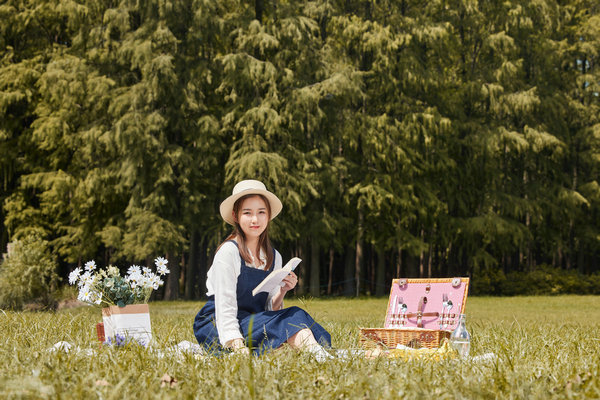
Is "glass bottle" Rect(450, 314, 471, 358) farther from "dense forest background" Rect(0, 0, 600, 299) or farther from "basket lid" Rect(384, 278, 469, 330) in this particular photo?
"dense forest background" Rect(0, 0, 600, 299)

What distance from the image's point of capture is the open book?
4694 mm

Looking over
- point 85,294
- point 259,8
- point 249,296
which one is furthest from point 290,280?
point 259,8

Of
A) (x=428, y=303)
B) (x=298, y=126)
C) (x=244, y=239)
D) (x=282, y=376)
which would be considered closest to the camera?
(x=282, y=376)

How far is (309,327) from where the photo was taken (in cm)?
460

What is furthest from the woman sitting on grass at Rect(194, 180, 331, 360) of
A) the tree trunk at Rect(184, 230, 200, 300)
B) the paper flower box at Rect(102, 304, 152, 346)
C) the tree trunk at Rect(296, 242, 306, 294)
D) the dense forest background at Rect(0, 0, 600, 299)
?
the tree trunk at Rect(296, 242, 306, 294)

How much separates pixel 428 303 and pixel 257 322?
6.11 feet

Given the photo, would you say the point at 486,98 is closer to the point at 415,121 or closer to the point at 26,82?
the point at 415,121

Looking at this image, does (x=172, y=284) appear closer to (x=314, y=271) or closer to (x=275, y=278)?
(x=314, y=271)

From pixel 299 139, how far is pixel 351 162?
1.76 metres

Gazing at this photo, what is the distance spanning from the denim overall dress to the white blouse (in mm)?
85

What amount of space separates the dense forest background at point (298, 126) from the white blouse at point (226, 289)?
41.4 feet

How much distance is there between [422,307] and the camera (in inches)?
238

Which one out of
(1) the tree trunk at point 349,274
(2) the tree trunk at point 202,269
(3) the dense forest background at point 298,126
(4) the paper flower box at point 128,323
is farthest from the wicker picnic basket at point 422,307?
(1) the tree trunk at point 349,274

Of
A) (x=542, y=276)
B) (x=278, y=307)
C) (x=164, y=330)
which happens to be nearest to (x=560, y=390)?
(x=278, y=307)
